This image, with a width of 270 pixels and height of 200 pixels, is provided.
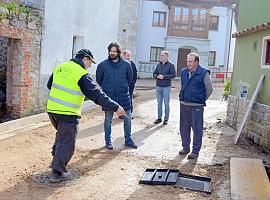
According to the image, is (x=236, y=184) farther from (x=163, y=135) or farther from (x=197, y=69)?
(x=163, y=135)

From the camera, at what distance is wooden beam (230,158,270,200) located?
482cm

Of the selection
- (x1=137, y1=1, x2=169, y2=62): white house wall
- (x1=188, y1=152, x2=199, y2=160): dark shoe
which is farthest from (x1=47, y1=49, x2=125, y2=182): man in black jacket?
(x1=137, y1=1, x2=169, y2=62): white house wall

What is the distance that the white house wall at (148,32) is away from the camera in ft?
105

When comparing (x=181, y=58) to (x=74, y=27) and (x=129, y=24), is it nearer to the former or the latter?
(x=129, y=24)

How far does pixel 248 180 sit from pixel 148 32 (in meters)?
27.7

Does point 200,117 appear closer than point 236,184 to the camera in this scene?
No

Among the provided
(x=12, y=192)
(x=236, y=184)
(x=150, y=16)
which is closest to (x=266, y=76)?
(x=236, y=184)

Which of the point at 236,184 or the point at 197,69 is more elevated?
the point at 197,69

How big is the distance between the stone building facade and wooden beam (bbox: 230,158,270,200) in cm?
616

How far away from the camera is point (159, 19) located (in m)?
32.8

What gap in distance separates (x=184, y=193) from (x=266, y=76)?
4.06m

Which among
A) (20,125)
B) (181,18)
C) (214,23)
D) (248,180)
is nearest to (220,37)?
(214,23)

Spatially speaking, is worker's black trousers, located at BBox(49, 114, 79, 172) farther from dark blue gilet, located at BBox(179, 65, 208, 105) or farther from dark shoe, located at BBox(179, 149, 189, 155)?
dark shoe, located at BBox(179, 149, 189, 155)

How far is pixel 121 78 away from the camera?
7047mm
